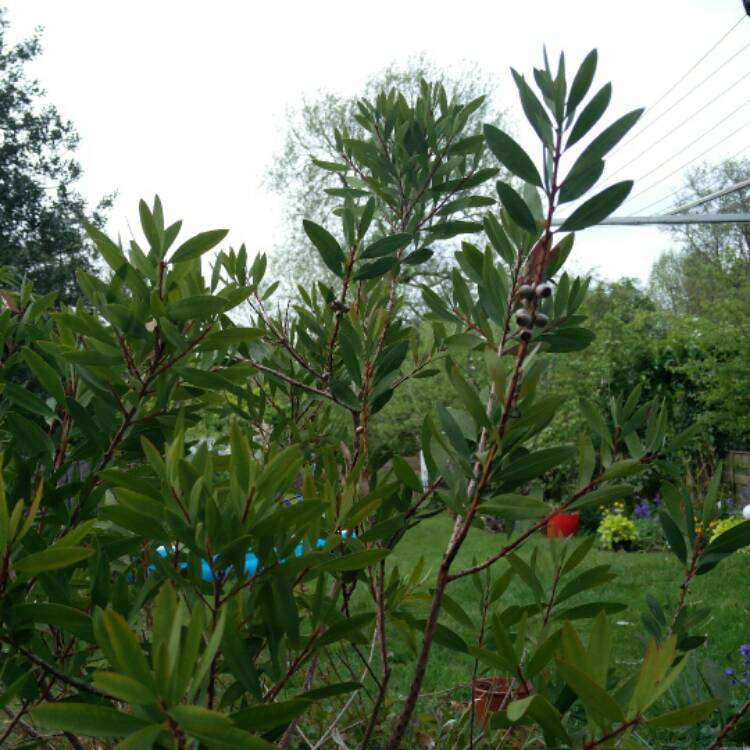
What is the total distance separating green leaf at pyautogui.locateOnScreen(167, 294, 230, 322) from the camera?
101 centimetres

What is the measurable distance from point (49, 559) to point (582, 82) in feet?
2.36

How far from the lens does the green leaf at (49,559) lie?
73cm

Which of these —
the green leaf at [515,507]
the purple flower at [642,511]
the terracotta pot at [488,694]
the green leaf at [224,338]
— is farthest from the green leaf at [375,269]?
the purple flower at [642,511]

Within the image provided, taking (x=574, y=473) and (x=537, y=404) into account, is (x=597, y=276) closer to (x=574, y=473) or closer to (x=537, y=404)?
(x=574, y=473)

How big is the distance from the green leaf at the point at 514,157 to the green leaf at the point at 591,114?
5 cm

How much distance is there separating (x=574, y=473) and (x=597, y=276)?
2468 cm

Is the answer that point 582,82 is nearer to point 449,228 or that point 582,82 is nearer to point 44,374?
point 44,374

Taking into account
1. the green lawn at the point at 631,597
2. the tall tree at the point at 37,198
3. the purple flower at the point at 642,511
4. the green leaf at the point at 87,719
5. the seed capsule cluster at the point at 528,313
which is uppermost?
the tall tree at the point at 37,198

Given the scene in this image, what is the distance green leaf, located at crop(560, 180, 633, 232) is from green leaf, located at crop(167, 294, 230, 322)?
42 centimetres

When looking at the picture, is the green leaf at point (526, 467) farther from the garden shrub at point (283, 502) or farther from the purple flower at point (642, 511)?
the purple flower at point (642, 511)

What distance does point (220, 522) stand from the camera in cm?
76

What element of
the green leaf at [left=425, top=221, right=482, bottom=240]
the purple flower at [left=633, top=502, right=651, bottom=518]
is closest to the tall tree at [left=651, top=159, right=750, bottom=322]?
the purple flower at [left=633, top=502, right=651, bottom=518]

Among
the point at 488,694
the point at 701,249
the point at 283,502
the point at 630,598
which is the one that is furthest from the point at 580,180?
the point at 701,249

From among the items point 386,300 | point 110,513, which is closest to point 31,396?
point 110,513
